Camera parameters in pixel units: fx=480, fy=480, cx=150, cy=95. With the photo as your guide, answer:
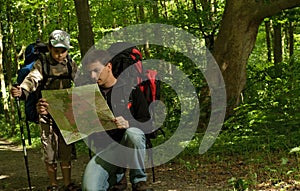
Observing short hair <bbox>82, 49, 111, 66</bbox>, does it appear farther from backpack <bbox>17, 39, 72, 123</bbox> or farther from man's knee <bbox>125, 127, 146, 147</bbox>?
backpack <bbox>17, 39, 72, 123</bbox>

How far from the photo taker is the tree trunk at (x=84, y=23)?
8716 mm

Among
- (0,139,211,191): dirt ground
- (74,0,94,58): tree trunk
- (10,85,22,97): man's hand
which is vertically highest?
(74,0,94,58): tree trunk

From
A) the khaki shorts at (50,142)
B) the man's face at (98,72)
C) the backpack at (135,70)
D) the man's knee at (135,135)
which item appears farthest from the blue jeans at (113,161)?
the khaki shorts at (50,142)

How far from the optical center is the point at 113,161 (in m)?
4.32

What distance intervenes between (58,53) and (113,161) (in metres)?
1.80

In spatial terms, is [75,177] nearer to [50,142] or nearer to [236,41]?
[50,142]

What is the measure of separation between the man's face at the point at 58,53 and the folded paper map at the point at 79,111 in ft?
1.43

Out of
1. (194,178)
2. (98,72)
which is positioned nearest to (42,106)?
(98,72)

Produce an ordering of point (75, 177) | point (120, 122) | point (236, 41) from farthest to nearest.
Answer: point (236, 41), point (75, 177), point (120, 122)

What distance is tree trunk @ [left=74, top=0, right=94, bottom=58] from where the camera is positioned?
28.6 feet

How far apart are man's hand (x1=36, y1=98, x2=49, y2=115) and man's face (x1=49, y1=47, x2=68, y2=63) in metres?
0.52

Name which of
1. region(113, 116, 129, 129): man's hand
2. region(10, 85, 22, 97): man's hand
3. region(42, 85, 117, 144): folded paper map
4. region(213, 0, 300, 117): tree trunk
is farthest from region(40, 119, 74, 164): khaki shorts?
region(213, 0, 300, 117): tree trunk

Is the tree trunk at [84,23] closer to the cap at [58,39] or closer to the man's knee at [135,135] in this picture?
the cap at [58,39]

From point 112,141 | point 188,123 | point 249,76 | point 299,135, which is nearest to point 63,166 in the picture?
point 112,141
